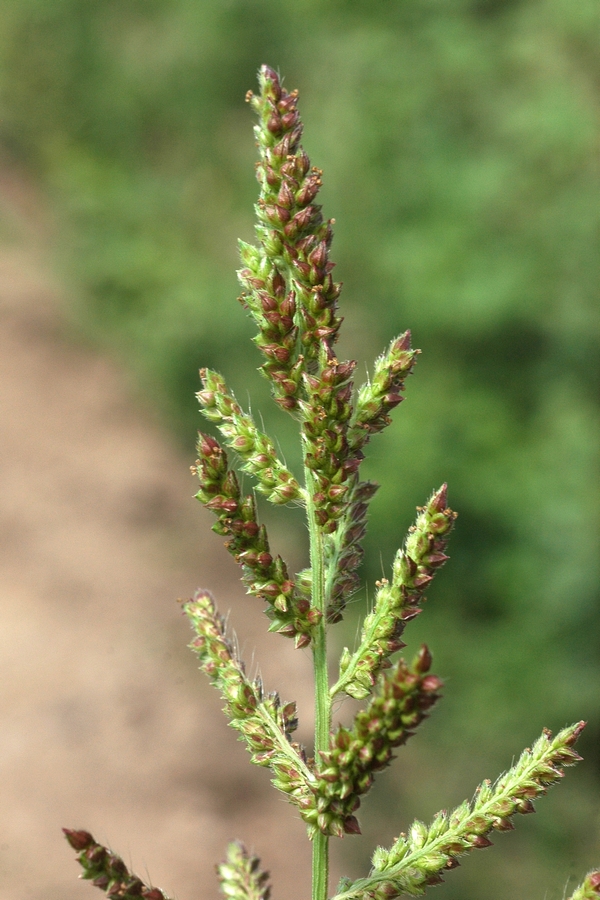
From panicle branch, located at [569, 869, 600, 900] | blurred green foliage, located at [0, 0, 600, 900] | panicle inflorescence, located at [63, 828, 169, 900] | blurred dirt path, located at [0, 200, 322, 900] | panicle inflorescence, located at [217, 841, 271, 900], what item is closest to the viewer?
panicle inflorescence, located at [63, 828, 169, 900]

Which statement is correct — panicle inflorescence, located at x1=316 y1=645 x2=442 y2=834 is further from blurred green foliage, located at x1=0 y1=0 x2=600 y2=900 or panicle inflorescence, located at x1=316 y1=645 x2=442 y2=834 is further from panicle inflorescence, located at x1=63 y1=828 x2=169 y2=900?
blurred green foliage, located at x1=0 y1=0 x2=600 y2=900

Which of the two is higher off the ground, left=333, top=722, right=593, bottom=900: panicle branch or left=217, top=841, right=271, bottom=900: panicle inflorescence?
left=217, top=841, right=271, bottom=900: panicle inflorescence

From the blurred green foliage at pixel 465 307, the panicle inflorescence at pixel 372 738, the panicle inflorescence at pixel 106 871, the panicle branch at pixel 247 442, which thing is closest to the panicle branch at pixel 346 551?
the panicle branch at pixel 247 442

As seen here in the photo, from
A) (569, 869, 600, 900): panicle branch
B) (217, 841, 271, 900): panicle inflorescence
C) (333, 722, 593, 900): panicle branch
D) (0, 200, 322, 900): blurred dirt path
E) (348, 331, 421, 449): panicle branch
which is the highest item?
(0, 200, 322, 900): blurred dirt path

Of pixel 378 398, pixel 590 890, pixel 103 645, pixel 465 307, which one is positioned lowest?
pixel 590 890

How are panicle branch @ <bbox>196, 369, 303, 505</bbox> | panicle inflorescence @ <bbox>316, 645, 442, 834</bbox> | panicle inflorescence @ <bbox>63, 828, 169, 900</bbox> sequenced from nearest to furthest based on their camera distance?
panicle inflorescence @ <bbox>316, 645, 442, 834</bbox> < panicle inflorescence @ <bbox>63, 828, 169, 900</bbox> < panicle branch @ <bbox>196, 369, 303, 505</bbox>

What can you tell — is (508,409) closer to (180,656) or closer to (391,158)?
(391,158)

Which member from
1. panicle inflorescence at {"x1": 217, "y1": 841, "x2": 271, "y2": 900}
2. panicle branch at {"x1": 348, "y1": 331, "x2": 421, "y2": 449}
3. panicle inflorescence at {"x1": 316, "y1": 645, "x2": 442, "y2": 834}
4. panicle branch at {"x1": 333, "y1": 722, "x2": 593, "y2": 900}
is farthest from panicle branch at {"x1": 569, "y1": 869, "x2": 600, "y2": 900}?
panicle branch at {"x1": 348, "y1": 331, "x2": 421, "y2": 449}

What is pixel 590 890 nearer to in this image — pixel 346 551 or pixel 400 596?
pixel 400 596

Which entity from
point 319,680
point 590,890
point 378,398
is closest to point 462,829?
point 590,890
